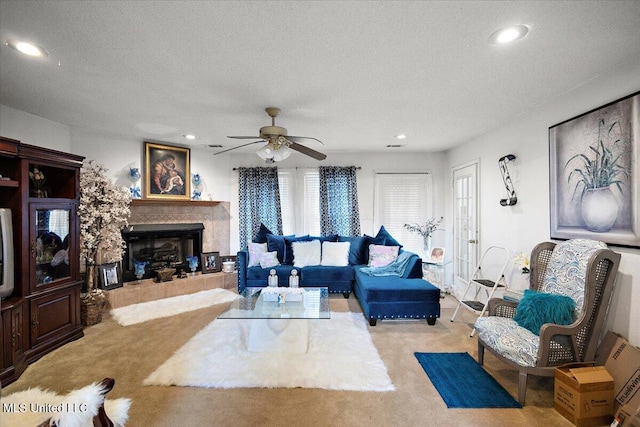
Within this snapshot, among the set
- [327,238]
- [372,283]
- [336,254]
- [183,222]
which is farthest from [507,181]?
[183,222]

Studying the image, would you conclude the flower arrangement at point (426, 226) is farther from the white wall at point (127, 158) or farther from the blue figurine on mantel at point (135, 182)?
the blue figurine on mantel at point (135, 182)

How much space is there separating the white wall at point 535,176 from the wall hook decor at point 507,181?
0.19 ft

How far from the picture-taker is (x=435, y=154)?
5.41 meters

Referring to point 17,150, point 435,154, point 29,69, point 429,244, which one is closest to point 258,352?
point 17,150

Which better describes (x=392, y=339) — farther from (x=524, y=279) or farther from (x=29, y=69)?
(x=29, y=69)

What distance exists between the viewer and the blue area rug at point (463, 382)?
2.09m

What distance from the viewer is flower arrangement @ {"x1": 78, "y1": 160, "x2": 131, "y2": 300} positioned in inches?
139

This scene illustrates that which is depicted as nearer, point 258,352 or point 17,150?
point 17,150

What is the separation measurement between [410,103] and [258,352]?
9.40ft

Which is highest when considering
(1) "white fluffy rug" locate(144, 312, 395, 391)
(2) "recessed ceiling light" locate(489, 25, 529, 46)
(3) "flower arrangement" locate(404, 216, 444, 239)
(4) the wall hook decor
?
(2) "recessed ceiling light" locate(489, 25, 529, 46)

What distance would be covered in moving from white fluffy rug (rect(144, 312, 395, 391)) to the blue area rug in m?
0.41

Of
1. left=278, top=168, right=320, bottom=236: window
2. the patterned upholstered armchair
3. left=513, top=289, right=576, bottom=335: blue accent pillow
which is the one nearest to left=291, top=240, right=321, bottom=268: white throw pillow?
left=278, top=168, right=320, bottom=236: window

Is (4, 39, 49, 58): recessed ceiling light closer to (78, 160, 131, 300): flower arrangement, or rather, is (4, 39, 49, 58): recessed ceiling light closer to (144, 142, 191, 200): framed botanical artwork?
(78, 160, 131, 300): flower arrangement

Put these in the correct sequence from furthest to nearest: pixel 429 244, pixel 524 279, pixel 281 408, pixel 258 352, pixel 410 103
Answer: pixel 429 244
pixel 524 279
pixel 410 103
pixel 258 352
pixel 281 408
